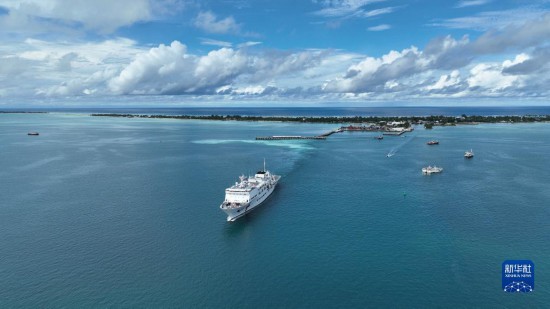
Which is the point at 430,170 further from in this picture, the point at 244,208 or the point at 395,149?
the point at 244,208

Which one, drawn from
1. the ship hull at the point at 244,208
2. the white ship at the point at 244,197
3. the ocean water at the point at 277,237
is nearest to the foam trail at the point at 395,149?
the ocean water at the point at 277,237

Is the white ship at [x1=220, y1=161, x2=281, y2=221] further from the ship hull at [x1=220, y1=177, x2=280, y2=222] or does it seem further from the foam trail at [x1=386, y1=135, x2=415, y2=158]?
the foam trail at [x1=386, y1=135, x2=415, y2=158]

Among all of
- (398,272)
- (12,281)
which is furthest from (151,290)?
(398,272)

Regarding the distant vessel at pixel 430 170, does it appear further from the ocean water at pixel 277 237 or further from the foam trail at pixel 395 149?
the foam trail at pixel 395 149

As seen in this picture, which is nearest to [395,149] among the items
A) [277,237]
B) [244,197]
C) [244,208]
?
[244,197]

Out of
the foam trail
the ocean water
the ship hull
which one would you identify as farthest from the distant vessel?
the ship hull

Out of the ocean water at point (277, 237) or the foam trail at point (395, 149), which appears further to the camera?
the foam trail at point (395, 149)
